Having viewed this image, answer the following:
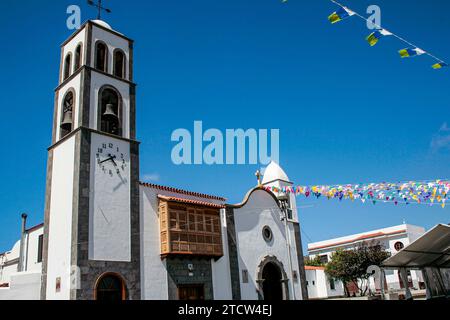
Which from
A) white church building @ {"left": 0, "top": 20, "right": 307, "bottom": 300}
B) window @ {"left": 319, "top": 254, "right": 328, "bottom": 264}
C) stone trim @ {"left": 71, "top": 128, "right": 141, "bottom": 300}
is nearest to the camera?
stone trim @ {"left": 71, "top": 128, "right": 141, "bottom": 300}

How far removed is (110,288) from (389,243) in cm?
3592

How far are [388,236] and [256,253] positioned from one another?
26896 mm

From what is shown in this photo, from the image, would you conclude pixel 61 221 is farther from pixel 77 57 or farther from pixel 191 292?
pixel 77 57

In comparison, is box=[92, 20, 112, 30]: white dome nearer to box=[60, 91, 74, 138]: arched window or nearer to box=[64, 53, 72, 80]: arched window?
box=[64, 53, 72, 80]: arched window

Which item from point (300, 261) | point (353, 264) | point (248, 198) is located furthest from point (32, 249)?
point (353, 264)

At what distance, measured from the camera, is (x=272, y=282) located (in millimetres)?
23609

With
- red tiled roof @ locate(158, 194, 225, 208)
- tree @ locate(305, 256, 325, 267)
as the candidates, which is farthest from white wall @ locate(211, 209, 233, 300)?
tree @ locate(305, 256, 325, 267)

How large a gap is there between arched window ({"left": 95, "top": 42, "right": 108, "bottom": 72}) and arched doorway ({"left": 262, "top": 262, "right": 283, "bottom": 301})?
13820mm

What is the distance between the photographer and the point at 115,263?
16375 millimetres

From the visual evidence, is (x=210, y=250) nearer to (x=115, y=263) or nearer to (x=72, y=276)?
(x=115, y=263)

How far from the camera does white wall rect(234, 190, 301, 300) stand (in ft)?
71.3

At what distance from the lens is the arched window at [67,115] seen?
18297 mm

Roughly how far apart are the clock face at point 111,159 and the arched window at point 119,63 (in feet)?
13.0
